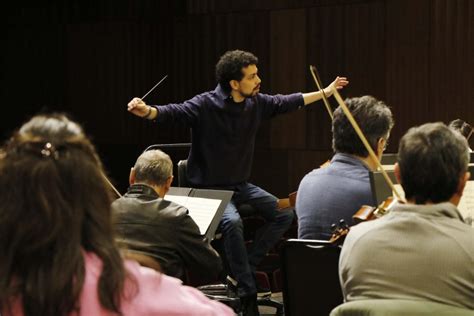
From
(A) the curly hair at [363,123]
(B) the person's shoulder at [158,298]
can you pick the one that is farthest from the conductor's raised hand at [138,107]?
(B) the person's shoulder at [158,298]

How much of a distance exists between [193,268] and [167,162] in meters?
0.47

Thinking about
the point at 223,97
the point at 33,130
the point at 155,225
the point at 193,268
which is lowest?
A: the point at 193,268

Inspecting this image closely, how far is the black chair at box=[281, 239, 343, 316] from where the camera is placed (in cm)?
267

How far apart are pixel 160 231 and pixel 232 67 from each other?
6.19 feet

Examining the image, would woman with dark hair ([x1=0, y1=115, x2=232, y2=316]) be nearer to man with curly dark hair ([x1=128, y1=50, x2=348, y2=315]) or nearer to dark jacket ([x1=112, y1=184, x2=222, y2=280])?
dark jacket ([x1=112, y1=184, x2=222, y2=280])

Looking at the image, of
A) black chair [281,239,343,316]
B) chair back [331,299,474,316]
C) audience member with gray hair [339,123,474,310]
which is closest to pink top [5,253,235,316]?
chair back [331,299,474,316]

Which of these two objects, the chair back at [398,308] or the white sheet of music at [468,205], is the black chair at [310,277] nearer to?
the white sheet of music at [468,205]

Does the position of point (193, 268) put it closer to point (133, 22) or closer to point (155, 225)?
point (155, 225)

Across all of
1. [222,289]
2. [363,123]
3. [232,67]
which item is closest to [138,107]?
[232,67]

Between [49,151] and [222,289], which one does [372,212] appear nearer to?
[49,151]

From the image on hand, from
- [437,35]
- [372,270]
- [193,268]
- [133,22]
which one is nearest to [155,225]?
[193,268]

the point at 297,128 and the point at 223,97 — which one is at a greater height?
the point at 223,97

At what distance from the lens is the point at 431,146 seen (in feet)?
6.71

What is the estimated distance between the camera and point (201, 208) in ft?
13.1
